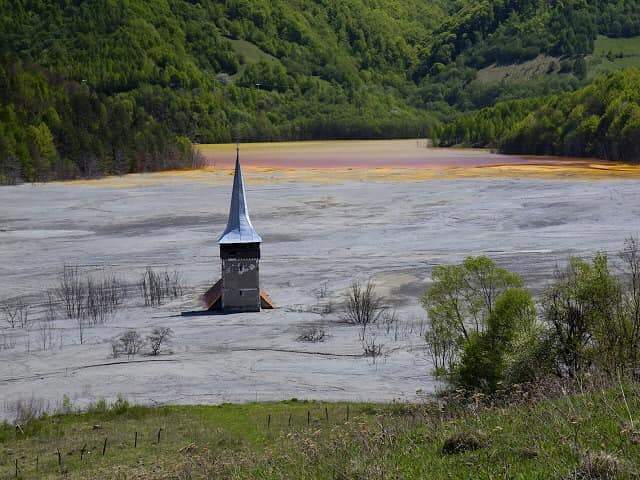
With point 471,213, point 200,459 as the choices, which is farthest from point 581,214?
point 200,459

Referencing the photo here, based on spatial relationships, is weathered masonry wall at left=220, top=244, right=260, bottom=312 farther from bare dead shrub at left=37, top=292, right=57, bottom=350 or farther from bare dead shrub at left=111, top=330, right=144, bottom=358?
bare dead shrub at left=37, top=292, right=57, bottom=350

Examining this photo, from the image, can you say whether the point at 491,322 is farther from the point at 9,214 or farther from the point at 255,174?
the point at 255,174

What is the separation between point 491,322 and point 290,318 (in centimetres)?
1742

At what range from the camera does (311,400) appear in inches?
1244

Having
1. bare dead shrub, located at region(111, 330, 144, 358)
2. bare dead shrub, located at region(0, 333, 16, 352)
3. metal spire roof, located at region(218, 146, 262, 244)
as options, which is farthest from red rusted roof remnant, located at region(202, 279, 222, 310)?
bare dead shrub, located at region(0, 333, 16, 352)

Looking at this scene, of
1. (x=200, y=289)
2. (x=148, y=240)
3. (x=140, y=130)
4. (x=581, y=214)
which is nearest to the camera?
(x=200, y=289)

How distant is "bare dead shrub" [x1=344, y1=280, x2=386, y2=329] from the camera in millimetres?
43469

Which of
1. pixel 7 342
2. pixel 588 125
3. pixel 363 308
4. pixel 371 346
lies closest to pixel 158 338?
pixel 7 342

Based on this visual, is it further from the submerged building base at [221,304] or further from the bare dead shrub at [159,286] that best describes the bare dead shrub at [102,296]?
the submerged building base at [221,304]

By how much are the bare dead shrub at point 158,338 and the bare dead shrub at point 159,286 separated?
6.14 metres

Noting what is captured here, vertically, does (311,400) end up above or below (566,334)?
below

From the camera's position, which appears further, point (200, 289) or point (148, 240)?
point (148, 240)

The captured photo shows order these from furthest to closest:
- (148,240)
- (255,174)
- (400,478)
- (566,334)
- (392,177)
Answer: (255,174) → (392,177) → (148,240) → (566,334) → (400,478)

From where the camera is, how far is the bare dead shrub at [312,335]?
3993 centimetres
